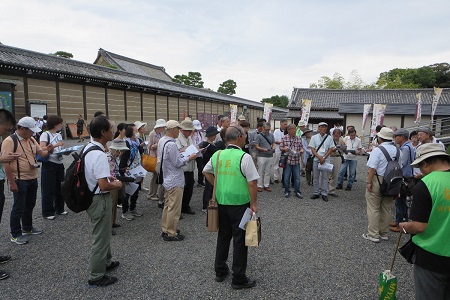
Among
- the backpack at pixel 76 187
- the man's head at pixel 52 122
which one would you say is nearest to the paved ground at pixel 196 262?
the backpack at pixel 76 187

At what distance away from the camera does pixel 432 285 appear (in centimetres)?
191

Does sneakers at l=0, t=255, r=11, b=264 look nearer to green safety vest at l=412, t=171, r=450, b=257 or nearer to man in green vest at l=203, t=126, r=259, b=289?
man in green vest at l=203, t=126, r=259, b=289

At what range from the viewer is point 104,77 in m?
17.9

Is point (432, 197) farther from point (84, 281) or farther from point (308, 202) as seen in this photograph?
point (308, 202)

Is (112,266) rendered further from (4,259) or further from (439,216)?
(439,216)

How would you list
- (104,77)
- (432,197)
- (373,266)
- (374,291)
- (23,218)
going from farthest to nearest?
(104,77)
(23,218)
(373,266)
(374,291)
(432,197)

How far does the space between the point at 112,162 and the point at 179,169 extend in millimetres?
971

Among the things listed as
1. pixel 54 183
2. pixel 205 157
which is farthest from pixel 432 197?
pixel 54 183

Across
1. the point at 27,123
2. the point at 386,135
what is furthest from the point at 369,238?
the point at 27,123

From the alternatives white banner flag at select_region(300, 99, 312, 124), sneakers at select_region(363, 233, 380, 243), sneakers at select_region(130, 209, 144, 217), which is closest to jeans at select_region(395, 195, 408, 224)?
sneakers at select_region(363, 233, 380, 243)

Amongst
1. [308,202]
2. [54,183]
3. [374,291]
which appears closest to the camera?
[374,291]

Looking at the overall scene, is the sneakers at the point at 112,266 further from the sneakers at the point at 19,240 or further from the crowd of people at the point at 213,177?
the sneakers at the point at 19,240

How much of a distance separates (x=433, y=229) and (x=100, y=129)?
3046 millimetres

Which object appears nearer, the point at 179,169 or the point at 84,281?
the point at 84,281
